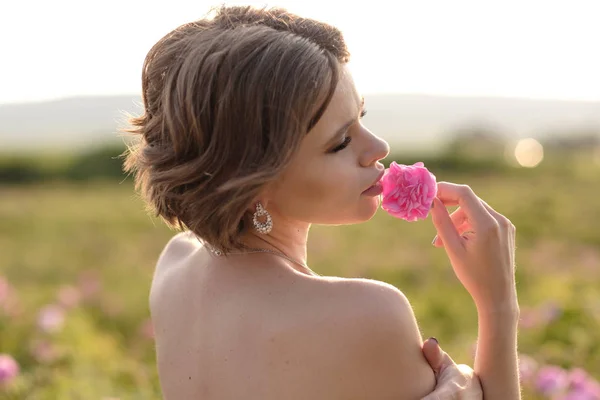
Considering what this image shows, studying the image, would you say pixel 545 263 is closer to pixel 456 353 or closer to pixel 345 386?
pixel 456 353

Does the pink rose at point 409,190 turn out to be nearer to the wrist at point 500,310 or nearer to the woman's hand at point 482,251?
the woman's hand at point 482,251

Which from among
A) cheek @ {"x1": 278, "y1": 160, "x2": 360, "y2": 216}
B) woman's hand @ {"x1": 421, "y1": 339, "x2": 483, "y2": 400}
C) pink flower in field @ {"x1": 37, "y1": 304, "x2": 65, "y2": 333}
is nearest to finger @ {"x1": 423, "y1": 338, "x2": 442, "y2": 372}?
woman's hand @ {"x1": 421, "y1": 339, "x2": 483, "y2": 400}

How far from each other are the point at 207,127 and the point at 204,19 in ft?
1.25

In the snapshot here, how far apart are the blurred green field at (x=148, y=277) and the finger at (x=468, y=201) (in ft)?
3.00

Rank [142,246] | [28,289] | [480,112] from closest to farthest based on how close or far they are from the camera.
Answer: [28,289], [142,246], [480,112]

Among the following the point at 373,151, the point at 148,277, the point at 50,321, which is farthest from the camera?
the point at 148,277

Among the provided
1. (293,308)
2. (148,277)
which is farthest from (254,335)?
(148,277)

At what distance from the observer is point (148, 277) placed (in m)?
9.03

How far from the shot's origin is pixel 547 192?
1435 cm

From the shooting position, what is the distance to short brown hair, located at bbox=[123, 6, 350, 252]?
1912 millimetres

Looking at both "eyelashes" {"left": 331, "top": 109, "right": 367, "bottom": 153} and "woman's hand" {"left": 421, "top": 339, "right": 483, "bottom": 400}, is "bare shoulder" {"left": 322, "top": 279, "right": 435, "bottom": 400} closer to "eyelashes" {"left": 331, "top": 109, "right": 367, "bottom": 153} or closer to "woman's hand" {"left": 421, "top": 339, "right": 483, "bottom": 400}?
"woman's hand" {"left": 421, "top": 339, "right": 483, "bottom": 400}

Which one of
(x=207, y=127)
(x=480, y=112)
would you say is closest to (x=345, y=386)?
(x=207, y=127)

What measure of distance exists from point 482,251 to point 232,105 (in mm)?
763

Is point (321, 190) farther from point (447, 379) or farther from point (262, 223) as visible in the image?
point (447, 379)
